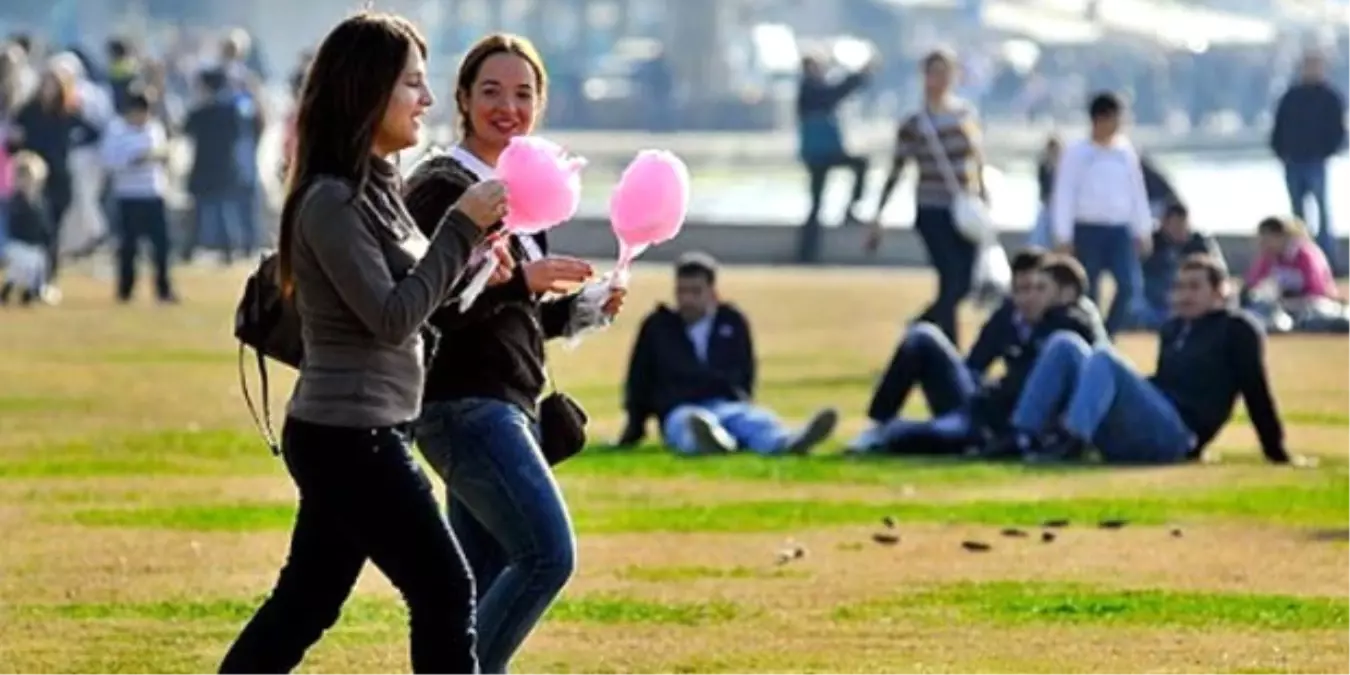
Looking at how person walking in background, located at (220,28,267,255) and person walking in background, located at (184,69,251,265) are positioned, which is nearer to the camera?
person walking in background, located at (184,69,251,265)

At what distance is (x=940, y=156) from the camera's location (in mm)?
23484

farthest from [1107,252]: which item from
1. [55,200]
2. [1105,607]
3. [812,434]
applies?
[1105,607]

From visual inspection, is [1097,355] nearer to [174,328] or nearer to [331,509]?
[331,509]

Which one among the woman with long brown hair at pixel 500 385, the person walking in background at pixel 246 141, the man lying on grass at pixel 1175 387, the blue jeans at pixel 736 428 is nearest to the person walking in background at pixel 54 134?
the person walking in background at pixel 246 141

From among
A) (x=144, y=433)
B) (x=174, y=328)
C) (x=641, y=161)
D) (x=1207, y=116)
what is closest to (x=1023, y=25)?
(x=1207, y=116)

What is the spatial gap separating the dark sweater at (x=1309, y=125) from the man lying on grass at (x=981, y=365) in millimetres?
14811

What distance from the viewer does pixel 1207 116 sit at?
109938 mm

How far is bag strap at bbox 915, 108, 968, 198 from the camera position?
2342 centimetres

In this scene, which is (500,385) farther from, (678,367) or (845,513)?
(678,367)

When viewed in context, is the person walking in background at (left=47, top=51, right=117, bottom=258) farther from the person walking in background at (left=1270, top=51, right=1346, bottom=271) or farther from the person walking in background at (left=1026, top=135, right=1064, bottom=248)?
the person walking in background at (left=1270, top=51, right=1346, bottom=271)

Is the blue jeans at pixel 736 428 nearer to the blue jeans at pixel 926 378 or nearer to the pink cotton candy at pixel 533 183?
the blue jeans at pixel 926 378

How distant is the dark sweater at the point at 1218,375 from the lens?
1803cm

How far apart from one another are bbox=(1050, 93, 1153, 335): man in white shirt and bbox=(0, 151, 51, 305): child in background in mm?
9810

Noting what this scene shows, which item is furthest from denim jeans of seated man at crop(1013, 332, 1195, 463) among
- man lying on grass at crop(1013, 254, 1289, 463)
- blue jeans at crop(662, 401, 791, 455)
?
blue jeans at crop(662, 401, 791, 455)
